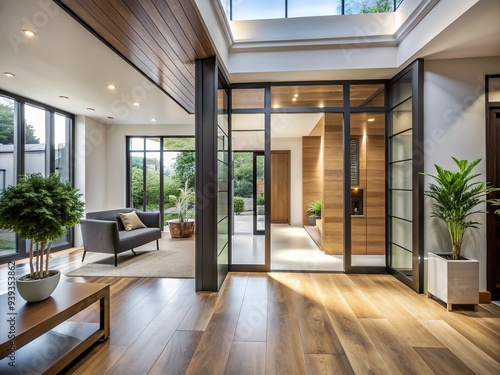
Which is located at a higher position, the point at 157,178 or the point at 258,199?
the point at 157,178

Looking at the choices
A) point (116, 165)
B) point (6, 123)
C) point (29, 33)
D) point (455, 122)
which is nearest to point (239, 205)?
point (455, 122)

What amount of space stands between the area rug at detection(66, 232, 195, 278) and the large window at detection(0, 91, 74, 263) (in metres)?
1.23

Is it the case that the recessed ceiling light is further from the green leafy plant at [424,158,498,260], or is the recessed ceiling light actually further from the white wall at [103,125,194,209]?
the green leafy plant at [424,158,498,260]

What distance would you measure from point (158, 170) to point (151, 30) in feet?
16.0

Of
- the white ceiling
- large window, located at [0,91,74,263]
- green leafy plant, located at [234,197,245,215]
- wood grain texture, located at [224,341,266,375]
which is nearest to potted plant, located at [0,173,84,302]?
wood grain texture, located at [224,341,266,375]

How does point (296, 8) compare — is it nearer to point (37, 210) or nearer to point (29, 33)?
point (29, 33)

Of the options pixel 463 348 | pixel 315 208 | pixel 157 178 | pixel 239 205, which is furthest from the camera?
pixel 315 208

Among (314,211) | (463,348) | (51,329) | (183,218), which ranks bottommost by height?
(463,348)

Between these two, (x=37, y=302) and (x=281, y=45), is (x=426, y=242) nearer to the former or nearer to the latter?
(x=281, y=45)

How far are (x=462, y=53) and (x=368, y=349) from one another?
321 centimetres

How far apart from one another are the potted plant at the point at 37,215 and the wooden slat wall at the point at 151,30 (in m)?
1.42

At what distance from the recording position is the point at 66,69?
11.2 ft

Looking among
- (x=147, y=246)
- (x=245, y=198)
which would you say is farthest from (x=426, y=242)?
(x=147, y=246)

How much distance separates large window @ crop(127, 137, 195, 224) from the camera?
6.84 m
